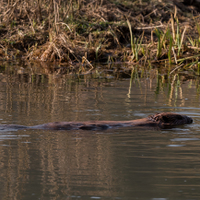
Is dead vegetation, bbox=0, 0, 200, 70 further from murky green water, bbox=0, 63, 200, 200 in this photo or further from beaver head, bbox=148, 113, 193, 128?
beaver head, bbox=148, 113, 193, 128

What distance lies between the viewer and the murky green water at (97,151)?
3.31 m

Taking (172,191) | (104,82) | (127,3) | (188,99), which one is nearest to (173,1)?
(127,3)

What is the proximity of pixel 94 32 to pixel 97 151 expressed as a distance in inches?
474

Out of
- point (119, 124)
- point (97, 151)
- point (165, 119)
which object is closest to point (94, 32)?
point (165, 119)

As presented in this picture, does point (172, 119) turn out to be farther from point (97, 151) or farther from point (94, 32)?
point (94, 32)

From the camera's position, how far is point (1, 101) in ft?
24.0

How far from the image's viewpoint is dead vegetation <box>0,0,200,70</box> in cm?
1412

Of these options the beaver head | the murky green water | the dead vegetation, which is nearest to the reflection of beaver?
the beaver head

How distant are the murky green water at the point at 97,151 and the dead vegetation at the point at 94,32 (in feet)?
18.9

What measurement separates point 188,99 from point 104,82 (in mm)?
2736

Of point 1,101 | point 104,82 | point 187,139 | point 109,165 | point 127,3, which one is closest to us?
point 109,165

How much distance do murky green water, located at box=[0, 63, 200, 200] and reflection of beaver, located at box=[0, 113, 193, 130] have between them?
5.1 inches

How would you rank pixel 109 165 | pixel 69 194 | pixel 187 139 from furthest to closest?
pixel 187 139 < pixel 109 165 < pixel 69 194

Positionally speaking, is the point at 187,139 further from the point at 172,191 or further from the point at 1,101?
the point at 1,101
